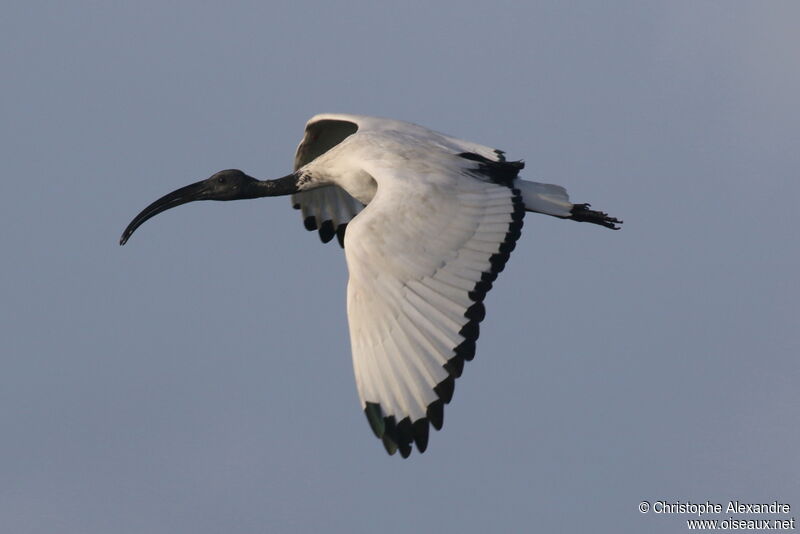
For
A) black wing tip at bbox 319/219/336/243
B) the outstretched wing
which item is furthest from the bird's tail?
black wing tip at bbox 319/219/336/243

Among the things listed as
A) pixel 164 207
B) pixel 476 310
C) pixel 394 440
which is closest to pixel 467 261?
pixel 476 310

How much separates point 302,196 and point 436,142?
9.86 feet

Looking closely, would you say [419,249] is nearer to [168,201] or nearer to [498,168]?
[498,168]

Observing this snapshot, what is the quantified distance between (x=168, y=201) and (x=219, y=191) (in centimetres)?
53

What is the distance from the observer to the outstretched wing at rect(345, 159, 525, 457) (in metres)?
12.6

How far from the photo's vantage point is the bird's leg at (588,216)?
51.9ft

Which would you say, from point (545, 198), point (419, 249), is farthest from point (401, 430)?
point (545, 198)

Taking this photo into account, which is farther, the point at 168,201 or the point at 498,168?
the point at 168,201

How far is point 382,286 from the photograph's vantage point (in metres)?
13.1

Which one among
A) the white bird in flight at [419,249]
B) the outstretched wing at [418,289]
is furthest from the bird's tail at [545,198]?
the outstretched wing at [418,289]

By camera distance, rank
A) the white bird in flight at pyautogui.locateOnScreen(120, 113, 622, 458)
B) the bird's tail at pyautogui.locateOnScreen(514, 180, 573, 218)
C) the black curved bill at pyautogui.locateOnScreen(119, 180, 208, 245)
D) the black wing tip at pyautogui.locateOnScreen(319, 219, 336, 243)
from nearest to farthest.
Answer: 1. the white bird in flight at pyautogui.locateOnScreen(120, 113, 622, 458)
2. the bird's tail at pyautogui.locateOnScreen(514, 180, 573, 218)
3. the black curved bill at pyautogui.locateOnScreen(119, 180, 208, 245)
4. the black wing tip at pyautogui.locateOnScreen(319, 219, 336, 243)

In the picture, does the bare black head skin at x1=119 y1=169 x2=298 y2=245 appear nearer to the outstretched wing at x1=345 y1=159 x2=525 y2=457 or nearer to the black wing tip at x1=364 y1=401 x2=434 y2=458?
the outstretched wing at x1=345 y1=159 x2=525 y2=457

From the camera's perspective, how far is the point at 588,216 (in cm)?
1591

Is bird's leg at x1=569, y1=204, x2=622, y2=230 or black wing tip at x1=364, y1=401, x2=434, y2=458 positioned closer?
black wing tip at x1=364, y1=401, x2=434, y2=458
